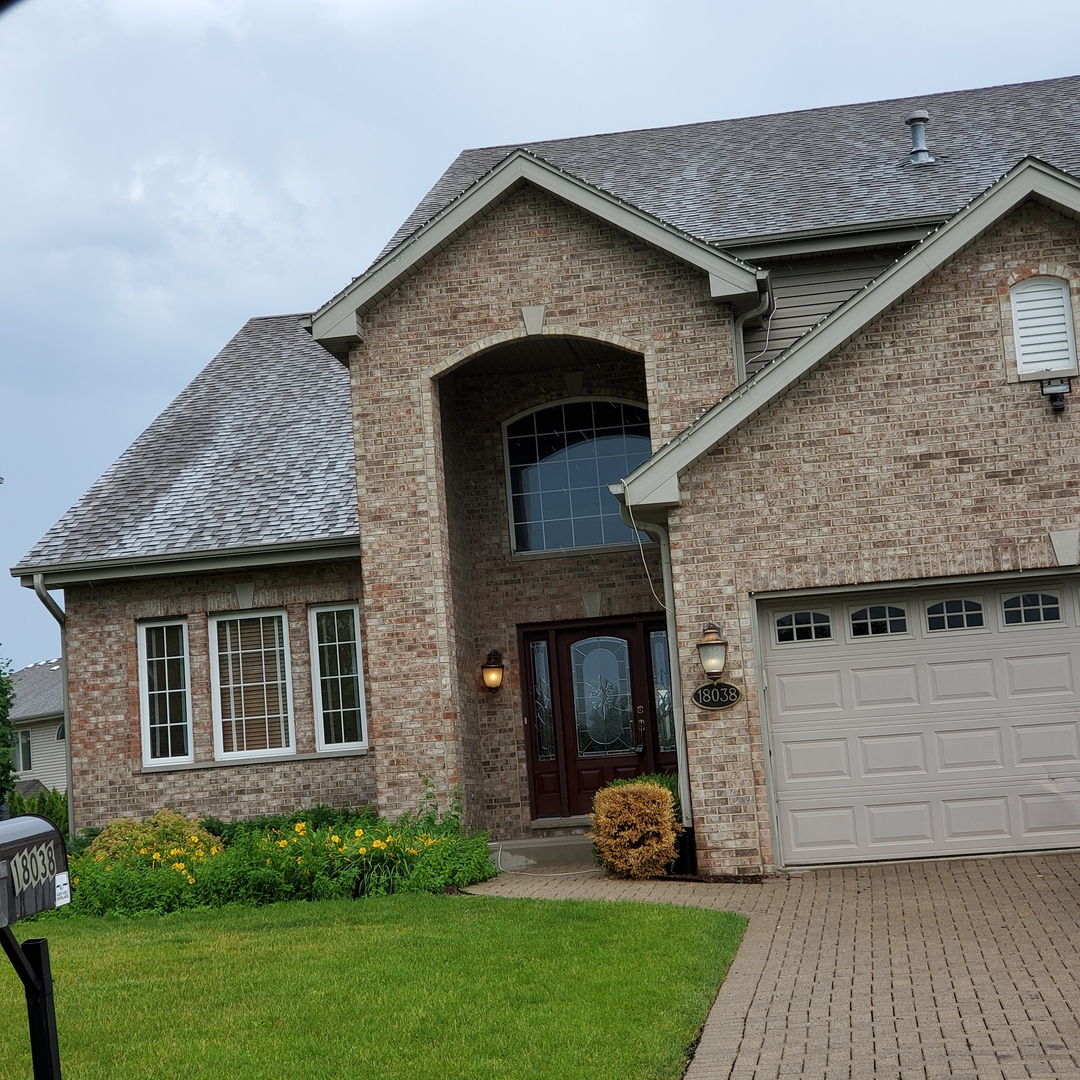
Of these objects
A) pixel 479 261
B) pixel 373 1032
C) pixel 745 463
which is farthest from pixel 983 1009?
pixel 479 261

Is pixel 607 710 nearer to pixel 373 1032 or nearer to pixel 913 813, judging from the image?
pixel 913 813

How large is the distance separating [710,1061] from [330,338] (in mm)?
9479

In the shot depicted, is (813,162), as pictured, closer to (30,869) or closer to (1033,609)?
(1033,609)

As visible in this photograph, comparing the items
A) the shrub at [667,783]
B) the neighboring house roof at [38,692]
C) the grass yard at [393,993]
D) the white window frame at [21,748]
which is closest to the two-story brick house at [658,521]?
the shrub at [667,783]

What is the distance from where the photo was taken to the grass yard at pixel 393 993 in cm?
627

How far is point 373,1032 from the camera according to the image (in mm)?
6750

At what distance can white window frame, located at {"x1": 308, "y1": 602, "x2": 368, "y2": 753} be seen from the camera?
15984 millimetres

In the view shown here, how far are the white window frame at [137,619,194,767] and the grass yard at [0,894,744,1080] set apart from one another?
5.28 meters

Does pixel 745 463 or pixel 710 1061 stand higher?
pixel 745 463

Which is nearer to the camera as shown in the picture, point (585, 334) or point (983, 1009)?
point (983, 1009)

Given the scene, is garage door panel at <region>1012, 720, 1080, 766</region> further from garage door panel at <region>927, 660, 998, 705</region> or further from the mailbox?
the mailbox

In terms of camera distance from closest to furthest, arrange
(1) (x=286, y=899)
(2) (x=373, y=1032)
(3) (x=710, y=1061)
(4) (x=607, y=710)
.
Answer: (3) (x=710, y=1061) < (2) (x=373, y=1032) < (1) (x=286, y=899) < (4) (x=607, y=710)

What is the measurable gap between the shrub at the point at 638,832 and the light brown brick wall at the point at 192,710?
14.6 feet

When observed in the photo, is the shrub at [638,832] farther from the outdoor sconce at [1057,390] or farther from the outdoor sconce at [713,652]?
the outdoor sconce at [1057,390]
